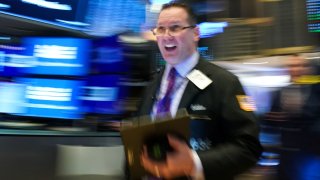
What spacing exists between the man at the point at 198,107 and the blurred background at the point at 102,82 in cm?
131

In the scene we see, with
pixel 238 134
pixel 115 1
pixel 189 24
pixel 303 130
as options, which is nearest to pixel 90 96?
pixel 115 1

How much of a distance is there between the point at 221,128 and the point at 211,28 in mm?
3324

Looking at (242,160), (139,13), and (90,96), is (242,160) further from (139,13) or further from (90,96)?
(139,13)

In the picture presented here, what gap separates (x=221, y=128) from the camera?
1.36 m

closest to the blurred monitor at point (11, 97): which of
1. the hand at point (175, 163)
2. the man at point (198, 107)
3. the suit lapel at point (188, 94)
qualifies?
the man at point (198, 107)

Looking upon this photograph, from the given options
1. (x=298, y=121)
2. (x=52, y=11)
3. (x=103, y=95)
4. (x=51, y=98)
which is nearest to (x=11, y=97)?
(x=51, y=98)

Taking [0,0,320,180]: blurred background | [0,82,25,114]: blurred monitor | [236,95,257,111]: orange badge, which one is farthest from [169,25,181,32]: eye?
[0,82,25,114]: blurred monitor

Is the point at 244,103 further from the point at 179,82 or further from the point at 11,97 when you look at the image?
the point at 11,97

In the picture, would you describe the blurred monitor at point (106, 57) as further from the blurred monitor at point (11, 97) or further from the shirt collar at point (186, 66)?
the shirt collar at point (186, 66)

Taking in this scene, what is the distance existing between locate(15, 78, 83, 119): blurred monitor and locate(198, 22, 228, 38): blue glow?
72.0 inches

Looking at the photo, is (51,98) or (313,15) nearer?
(51,98)

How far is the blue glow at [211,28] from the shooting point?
177 inches

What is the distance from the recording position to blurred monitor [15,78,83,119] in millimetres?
3200

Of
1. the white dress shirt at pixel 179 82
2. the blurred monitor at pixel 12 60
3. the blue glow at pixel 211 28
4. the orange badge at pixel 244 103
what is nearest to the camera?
the orange badge at pixel 244 103
